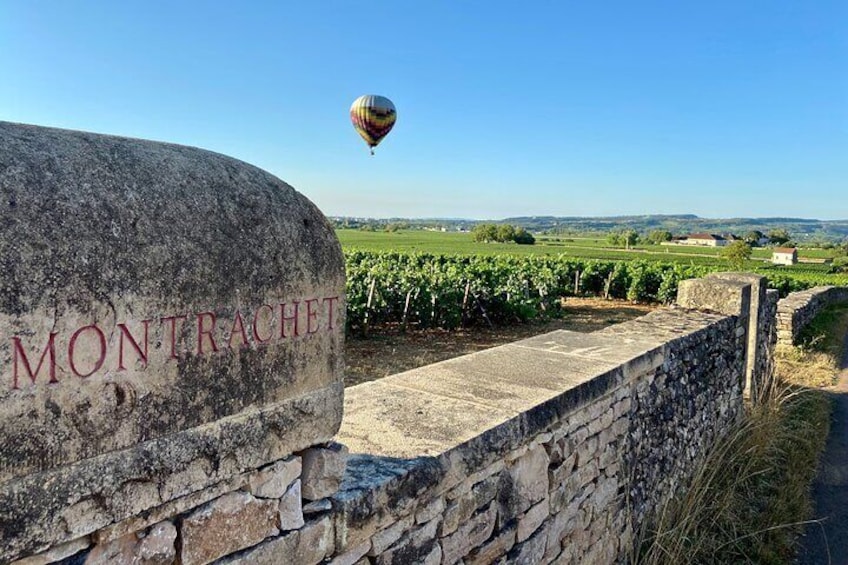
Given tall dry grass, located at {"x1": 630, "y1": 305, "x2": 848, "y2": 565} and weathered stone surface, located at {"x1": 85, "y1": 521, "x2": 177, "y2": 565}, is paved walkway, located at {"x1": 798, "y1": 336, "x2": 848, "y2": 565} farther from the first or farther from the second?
weathered stone surface, located at {"x1": 85, "y1": 521, "x2": 177, "y2": 565}

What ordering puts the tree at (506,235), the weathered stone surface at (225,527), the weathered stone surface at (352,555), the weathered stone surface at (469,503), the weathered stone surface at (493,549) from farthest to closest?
the tree at (506,235), the weathered stone surface at (493,549), the weathered stone surface at (469,503), the weathered stone surface at (352,555), the weathered stone surface at (225,527)

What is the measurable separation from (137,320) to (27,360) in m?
0.23

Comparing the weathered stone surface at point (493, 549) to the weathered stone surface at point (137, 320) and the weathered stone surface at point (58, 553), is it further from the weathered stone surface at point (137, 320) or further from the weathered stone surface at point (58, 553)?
the weathered stone surface at point (58, 553)

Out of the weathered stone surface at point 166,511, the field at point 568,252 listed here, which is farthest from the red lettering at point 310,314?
the field at point 568,252

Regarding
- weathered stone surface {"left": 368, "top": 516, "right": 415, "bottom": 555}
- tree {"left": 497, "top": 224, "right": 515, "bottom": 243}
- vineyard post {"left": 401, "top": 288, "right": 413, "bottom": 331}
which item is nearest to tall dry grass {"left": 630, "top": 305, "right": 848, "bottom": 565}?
weathered stone surface {"left": 368, "top": 516, "right": 415, "bottom": 555}

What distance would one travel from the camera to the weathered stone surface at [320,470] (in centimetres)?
189

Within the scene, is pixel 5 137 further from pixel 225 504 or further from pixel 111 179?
pixel 225 504

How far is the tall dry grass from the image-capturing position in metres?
4.46

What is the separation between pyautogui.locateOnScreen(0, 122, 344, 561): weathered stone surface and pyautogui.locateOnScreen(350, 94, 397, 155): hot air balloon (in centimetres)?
1754

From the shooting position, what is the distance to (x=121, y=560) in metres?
1.45

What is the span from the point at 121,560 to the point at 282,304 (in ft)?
2.34

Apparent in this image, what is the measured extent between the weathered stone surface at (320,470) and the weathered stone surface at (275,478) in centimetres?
5

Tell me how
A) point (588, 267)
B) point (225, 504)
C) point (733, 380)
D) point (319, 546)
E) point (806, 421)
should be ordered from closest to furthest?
1. point (225, 504)
2. point (319, 546)
3. point (733, 380)
4. point (806, 421)
5. point (588, 267)

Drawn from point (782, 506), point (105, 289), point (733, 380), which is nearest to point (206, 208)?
point (105, 289)
